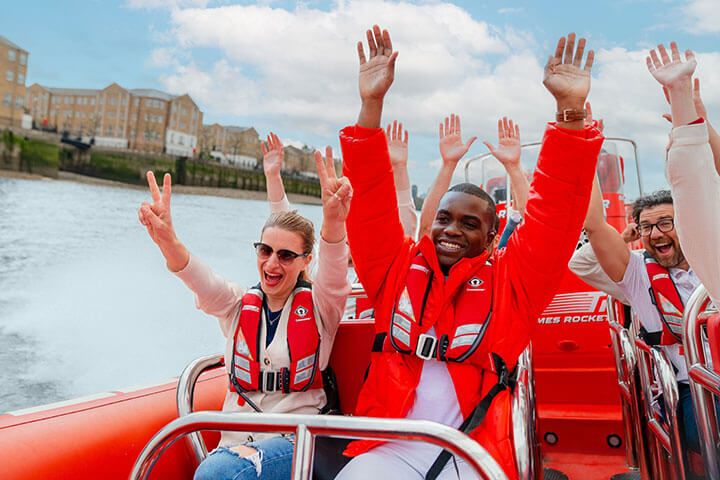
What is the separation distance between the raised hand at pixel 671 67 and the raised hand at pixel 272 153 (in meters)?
1.62

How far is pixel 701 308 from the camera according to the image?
1.60m

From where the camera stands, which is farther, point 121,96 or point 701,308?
point 121,96

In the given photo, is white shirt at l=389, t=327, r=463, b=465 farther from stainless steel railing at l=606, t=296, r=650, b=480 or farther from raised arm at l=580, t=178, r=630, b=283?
stainless steel railing at l=606, t=296, r=650, b=480

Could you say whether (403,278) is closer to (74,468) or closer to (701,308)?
(701,308)

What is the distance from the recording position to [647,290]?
6.98 feet

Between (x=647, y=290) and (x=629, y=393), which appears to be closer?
(x=647, y=290)

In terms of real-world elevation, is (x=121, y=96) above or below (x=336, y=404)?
above

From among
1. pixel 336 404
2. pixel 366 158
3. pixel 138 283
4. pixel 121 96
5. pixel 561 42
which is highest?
pixel 121 96

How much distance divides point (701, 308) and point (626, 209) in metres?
3.08

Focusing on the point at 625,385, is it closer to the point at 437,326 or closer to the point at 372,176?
the point at 437,326

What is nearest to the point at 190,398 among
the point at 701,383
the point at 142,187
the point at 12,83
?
the point at 701,383

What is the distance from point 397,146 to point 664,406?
4.88 ft

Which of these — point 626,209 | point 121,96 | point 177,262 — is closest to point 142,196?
point 121,96

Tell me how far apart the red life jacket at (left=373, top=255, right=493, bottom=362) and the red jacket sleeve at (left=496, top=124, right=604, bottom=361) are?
63mm
